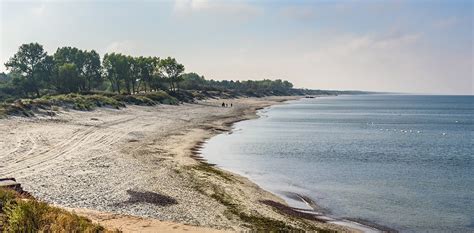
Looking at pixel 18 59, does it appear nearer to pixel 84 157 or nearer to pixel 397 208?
pixel 84 157

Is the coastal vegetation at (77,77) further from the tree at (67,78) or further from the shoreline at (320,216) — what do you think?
the shoreline at (320,216)

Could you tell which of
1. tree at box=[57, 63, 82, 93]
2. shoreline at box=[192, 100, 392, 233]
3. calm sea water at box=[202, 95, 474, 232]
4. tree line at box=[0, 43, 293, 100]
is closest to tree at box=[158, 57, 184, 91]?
tree line at box=[0, 43, 293, 100]

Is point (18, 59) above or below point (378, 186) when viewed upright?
above

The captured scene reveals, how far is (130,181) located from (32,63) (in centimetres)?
9749

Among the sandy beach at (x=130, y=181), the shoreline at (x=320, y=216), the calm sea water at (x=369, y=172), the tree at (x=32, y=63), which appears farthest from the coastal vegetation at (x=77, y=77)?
the shoreline at (x=320, y=216)

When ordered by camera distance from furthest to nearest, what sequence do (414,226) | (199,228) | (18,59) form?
(18,59), (414,226), (199,228)

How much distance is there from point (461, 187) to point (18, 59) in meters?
110

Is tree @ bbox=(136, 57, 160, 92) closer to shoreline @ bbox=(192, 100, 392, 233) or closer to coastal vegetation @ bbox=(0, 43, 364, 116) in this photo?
coastal vegetation @ bbox=(0, 43, 364, 116)

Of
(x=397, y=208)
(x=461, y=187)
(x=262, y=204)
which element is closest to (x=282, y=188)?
(x=262, y=204)

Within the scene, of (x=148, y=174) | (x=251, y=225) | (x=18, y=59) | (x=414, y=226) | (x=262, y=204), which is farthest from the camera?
(x=18, y=59)

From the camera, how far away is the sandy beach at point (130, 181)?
19.2 m

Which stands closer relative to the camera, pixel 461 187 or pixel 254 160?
pixel 461 187

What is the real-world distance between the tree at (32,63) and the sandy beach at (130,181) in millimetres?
66849

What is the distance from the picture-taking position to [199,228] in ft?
58.2
